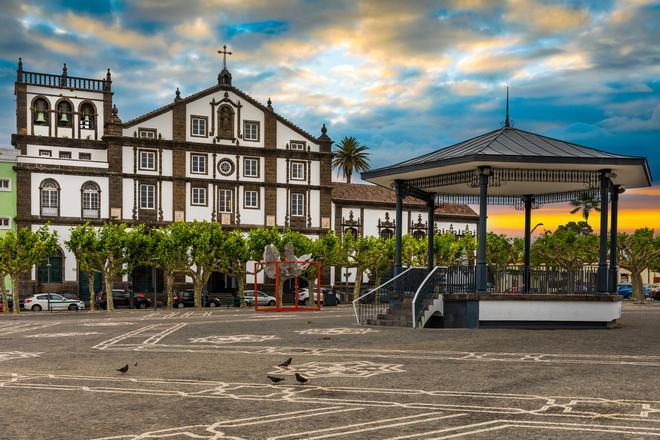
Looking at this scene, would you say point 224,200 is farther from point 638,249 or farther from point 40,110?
point 638,249

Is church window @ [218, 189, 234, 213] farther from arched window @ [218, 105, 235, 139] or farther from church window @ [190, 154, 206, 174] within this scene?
arched window @ [218, 105, 235, 139]

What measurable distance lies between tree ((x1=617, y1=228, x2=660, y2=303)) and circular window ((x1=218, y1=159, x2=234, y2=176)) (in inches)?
1196

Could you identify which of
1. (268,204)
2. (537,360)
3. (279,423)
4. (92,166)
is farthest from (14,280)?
(279,423)

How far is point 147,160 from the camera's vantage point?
202ft

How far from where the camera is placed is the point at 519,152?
74.4ft

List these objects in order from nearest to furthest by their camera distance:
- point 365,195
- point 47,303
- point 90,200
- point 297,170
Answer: point 47,303
point 90,200
point 297,170
point 365,195

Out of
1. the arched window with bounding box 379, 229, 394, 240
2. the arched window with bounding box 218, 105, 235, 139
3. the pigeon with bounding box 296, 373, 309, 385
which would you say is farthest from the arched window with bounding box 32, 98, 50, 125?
the pigeon with bounding box 296, 373, 309, 385

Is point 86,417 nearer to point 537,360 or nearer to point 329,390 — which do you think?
point 329,390

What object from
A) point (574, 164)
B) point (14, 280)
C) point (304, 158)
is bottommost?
point (14, 280)

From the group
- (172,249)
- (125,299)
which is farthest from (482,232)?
(125,299)

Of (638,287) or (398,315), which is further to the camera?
(638,287)

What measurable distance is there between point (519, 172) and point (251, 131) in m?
44.1

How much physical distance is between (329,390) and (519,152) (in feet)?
45.1

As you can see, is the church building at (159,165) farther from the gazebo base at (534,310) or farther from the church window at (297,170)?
the gazebo base at (534,310)
